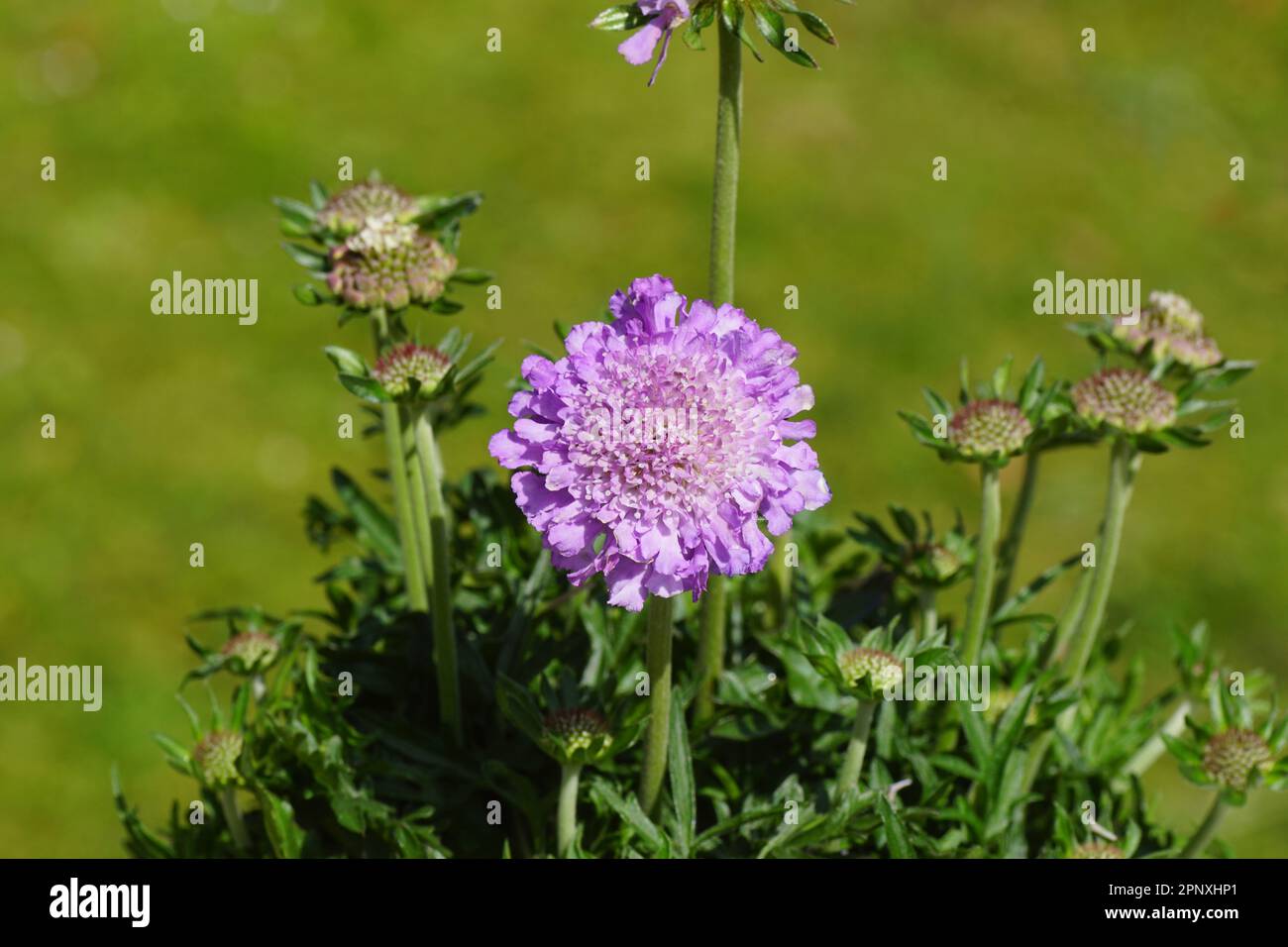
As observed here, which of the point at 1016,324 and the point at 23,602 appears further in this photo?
the point at 1016,324

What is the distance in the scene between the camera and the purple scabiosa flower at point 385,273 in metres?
1.96

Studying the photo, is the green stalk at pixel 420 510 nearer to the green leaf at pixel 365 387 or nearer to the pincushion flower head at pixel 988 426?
the green leaf at pixel 365 387

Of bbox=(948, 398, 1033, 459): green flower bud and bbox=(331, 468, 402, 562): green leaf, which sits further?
bbox=(331, 468, 402, 562): green leaf

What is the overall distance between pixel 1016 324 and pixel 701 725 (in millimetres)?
2897

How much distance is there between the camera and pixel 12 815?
3424mm

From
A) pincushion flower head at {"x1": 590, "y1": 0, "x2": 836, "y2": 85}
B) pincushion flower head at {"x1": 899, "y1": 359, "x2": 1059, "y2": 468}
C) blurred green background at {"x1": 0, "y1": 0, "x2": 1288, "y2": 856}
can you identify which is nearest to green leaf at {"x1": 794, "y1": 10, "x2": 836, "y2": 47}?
pincushion flower head at {"x1": 590, "y1": 0, "x2": 836, "y2": 85}

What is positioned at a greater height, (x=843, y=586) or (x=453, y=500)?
(x=453, y=500)

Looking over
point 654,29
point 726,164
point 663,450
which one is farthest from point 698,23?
point 663,450

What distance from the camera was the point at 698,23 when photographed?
1605 mm

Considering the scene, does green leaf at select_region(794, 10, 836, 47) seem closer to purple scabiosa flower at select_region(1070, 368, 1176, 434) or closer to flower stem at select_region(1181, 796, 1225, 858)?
purple scabiosa flower at select_region(1070, 368, 1176, 434)

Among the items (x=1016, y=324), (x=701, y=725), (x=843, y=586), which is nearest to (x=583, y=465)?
(x=701, y=725)

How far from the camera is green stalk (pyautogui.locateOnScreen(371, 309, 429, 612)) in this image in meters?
2.01

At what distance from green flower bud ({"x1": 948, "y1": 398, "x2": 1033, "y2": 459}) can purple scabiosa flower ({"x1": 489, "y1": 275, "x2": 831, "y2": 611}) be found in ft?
1.35
